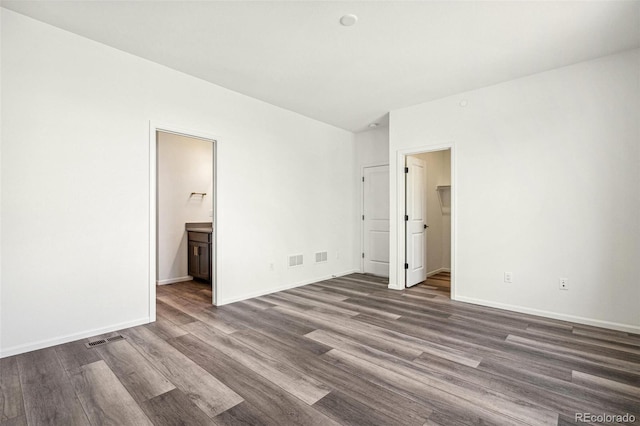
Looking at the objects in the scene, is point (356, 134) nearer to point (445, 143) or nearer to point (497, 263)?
point (445, 143)

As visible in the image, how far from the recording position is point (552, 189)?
11.5ft

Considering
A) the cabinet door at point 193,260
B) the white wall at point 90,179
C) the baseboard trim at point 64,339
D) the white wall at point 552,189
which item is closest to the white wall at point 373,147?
the white wall at point 552,189

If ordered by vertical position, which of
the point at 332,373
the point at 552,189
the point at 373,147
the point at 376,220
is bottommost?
the point at 332,373

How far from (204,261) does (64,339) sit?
2.43 meters

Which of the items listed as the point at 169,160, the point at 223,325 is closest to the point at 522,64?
the point at 223,325

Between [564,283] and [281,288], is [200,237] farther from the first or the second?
[564,283]

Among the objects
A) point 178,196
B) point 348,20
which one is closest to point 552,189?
point 348,20

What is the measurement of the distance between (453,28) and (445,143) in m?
1.80

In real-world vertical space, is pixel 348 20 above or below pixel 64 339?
above

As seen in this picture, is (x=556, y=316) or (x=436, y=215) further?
(x=436, y=215)

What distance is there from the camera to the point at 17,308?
2.56 metres

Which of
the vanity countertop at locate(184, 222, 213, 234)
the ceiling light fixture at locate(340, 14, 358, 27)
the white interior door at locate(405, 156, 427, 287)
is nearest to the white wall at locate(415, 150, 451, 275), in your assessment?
the white interior door at locate(405, 156, 427, 287)

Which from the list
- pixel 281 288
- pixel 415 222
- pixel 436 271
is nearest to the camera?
pixel 281 288

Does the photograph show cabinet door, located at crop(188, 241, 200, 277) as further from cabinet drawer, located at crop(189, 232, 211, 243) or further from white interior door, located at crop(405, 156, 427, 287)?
white interior door, located at crop(405, 156, 427, 287)
